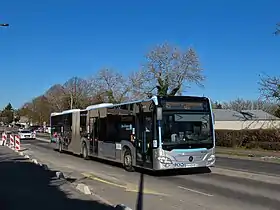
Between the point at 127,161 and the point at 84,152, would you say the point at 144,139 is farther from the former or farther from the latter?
the point at 84,152

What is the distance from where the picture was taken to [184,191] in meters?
12.6

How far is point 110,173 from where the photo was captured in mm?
18094

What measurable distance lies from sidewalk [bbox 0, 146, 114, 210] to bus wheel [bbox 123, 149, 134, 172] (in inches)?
164

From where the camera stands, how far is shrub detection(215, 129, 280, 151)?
Result: 3657 cm

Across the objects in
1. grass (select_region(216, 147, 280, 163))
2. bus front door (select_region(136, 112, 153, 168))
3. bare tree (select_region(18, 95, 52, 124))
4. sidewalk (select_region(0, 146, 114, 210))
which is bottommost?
grass (select_region(216, 147, 280, 163))

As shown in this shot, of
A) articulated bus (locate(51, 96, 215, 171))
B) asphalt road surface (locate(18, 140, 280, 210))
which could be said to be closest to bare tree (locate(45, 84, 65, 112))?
articulated bus (locate(51, 96, 215, 171))

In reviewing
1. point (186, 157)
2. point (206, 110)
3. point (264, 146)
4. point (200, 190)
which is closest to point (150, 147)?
point (186, 157)

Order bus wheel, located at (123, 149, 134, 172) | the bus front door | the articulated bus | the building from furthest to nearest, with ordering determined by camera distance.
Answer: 1. the building
2. bus wheel, located at (123, 149, 134, 172)
3. the bus front door
4. the articulated bus

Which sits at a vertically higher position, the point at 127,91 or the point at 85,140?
the point at 127,91

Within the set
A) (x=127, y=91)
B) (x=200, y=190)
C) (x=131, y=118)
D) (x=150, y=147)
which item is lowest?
(x=200, y=190)

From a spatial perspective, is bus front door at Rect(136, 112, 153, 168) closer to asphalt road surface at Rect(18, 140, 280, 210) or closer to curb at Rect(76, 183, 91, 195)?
asphalt road surface at Rect(18, 140, 280, 210)

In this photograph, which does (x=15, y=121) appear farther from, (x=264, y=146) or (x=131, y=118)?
(x=131, y=118)

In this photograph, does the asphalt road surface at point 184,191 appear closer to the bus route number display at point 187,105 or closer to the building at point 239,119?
the bus route number display at point 187,105

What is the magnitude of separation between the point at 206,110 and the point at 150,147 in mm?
2676
